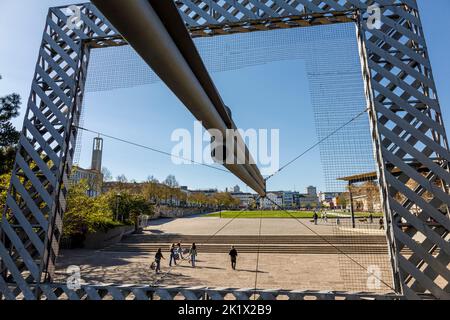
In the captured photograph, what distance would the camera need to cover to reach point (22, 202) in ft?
13.8

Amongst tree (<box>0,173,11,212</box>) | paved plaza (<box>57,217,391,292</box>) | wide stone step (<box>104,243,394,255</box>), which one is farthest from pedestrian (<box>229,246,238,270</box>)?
tree (<box>0,173,11,212</box>)

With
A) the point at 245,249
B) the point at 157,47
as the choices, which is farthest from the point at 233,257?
the point at 157,47

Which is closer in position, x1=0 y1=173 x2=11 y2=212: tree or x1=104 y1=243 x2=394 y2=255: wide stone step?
x1=0 y1=173 x2=11 y2=212: tree

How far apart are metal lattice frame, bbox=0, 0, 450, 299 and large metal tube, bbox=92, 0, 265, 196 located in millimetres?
2734

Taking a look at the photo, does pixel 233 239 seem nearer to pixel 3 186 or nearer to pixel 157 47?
pixel 3 186

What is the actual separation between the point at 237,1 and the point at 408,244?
460 cm

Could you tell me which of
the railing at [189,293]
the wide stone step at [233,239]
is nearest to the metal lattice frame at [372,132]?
the railing at [189,293]

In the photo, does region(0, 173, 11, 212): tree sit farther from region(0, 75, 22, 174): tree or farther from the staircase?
the staircase

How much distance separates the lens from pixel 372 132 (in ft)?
12.3

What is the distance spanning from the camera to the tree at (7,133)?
1114cm

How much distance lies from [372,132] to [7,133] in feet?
46.4

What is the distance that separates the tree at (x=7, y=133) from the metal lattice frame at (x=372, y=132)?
9215 millimetres

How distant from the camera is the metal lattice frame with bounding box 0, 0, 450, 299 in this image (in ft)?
10.7
